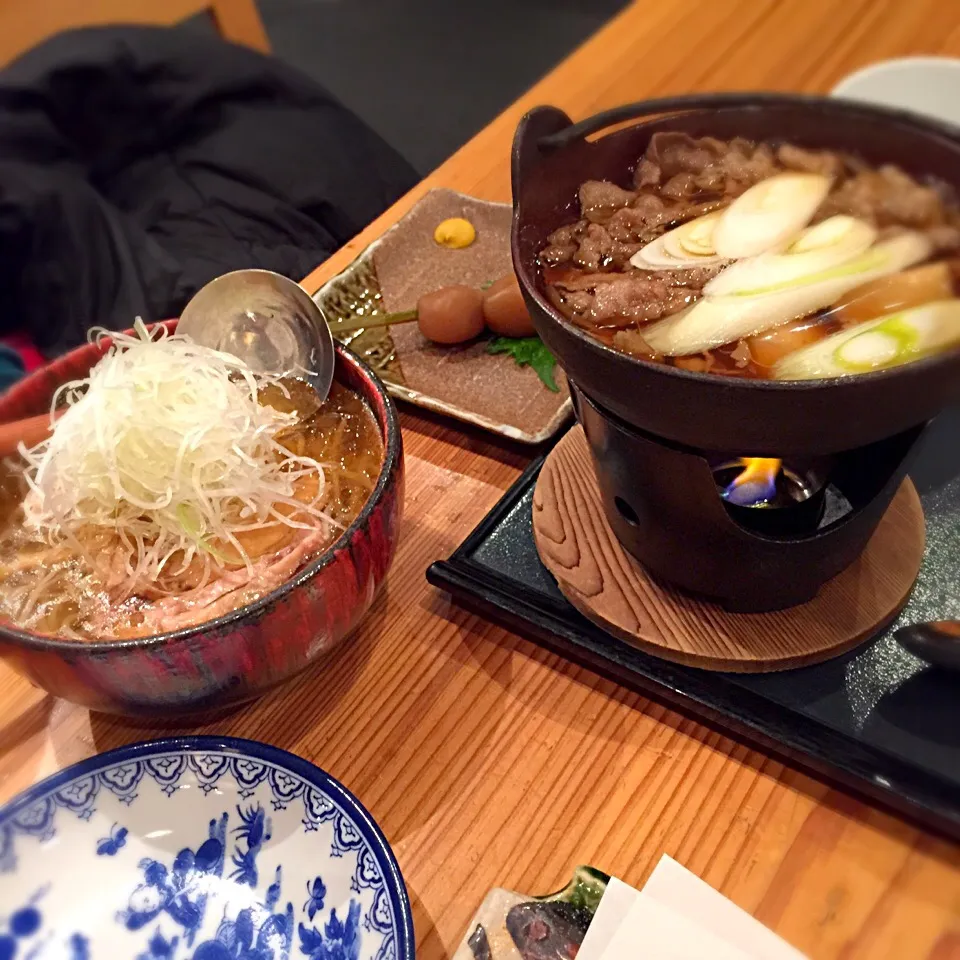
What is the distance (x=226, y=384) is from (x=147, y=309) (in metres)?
1.19

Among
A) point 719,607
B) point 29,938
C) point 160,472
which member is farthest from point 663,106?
point 29,938

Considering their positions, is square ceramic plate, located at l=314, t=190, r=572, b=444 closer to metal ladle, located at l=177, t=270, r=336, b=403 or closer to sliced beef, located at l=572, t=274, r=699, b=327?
metal ladle, located at l=177, t=270, r=336, b=403

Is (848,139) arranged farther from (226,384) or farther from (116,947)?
(116,947)

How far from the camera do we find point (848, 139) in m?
0.90

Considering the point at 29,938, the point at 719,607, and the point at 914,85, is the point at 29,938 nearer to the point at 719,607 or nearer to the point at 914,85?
the point at 719,607

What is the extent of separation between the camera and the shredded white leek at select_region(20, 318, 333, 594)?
94 cm

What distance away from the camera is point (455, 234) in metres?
1.71

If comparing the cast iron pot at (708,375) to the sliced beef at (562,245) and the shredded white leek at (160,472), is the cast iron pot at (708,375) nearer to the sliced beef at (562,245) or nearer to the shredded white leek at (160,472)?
the sliced beef at (562,245)

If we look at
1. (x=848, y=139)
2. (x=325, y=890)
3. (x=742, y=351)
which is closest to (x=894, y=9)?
(x=848, y=139)

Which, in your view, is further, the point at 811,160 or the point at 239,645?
the point at 811,160

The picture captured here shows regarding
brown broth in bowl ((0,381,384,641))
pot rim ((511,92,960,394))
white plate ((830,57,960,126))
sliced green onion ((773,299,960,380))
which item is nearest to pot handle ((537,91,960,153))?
pot rim ((511,92,960,394))

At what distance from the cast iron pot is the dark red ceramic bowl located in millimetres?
265

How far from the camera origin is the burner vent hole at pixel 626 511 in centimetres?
100

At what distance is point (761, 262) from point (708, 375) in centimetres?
21
